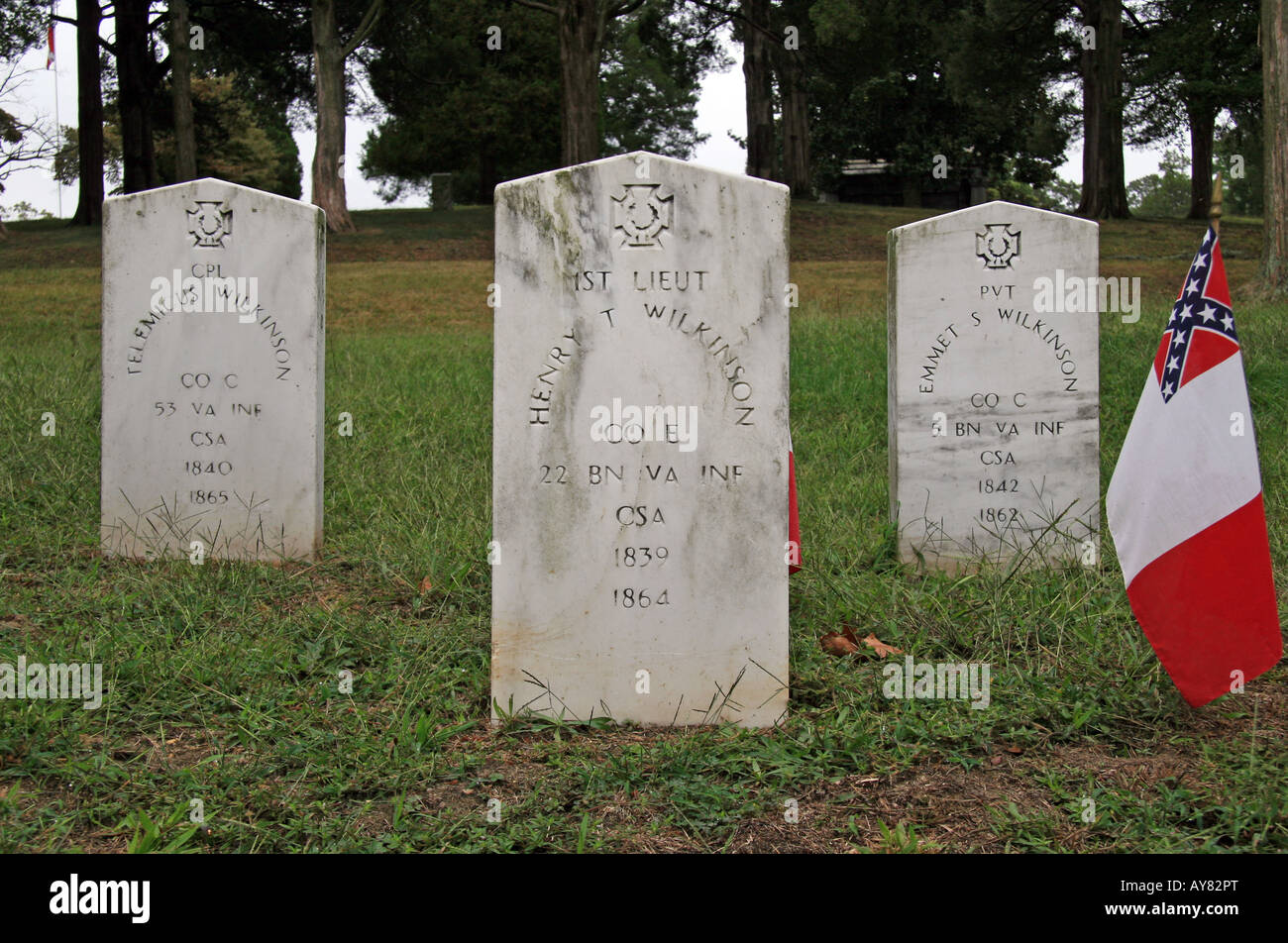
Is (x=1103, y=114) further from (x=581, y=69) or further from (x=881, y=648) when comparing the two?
(x=881, y=648)

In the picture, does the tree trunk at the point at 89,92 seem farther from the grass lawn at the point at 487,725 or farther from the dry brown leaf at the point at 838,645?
the dry brown leaf at the point at 838,645

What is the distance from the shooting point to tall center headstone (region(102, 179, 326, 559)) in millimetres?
5457

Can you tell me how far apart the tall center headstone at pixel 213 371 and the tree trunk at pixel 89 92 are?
71.3 feet

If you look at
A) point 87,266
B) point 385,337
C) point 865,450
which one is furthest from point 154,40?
point 865,450

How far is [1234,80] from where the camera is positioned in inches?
856

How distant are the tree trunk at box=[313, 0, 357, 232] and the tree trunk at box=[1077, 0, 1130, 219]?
14621 millimetres

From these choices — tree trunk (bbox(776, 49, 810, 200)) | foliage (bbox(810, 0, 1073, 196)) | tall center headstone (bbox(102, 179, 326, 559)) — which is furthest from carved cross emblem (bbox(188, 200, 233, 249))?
tree trunk (bbox(776, 49, 810, 200))

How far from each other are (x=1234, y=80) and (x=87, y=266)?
65.7 feet

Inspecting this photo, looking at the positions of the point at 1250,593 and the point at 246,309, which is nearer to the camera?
the point at 1250,593

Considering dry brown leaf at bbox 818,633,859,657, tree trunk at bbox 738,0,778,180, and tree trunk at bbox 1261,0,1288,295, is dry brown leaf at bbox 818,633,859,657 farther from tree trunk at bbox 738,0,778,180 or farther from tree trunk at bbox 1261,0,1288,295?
tree trunk at bbox 738,0,778,180

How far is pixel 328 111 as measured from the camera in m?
21.9

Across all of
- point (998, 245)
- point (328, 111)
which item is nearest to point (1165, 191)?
point (328, 111)

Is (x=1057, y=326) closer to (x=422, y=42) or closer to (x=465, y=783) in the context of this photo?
(x=465, y=783)

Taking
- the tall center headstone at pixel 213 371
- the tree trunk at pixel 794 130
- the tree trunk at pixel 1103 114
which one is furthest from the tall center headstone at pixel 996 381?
the tree trunk at pixel 794 130
